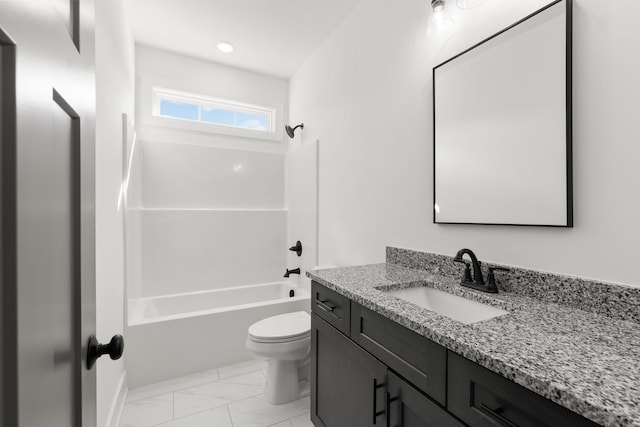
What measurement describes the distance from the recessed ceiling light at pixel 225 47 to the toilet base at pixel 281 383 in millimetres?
2677

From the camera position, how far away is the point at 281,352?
190 centimetres

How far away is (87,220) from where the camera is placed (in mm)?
661

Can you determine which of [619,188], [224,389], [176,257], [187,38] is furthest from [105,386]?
[187,38]

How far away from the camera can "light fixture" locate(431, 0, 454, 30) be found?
59.0 inches

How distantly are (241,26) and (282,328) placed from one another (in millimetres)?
2375

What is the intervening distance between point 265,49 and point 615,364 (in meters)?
3.08

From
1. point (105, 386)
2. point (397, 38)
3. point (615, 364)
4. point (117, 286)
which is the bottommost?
point (105, 386)

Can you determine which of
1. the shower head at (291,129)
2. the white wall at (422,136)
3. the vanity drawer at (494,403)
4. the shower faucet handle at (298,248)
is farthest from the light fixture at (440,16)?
the shower faucet handle at (298,248)

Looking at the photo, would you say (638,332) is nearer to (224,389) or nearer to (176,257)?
(224,389)

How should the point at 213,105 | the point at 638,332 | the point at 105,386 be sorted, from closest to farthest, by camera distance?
the point at 638,332 < the point at 105,386 < the point at 213,105

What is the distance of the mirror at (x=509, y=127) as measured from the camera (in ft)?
3.57

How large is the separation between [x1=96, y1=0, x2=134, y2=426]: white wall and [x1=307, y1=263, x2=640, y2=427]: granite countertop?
4.09 feet

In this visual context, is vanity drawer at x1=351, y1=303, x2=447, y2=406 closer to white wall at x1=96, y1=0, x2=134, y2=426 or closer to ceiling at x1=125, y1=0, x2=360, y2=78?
white wall at x1=96, y1=0, x2=134, y2=426

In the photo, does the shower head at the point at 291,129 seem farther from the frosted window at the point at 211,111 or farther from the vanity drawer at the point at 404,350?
the vanity drawer at the point at 404,350
